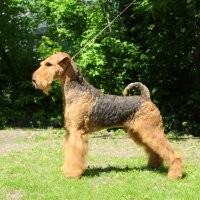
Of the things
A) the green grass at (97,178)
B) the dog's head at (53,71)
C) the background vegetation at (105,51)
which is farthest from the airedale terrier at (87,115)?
the background vegetation at (105,51)

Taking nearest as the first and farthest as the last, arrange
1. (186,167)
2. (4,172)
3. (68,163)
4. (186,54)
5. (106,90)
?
(68,163)
(4,172)
(186,167)
(106,90)
(186,54)

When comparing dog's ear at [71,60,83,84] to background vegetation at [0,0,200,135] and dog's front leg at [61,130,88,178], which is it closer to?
dog's front leg at [61,130,88,178]

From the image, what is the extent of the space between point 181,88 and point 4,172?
7.65m

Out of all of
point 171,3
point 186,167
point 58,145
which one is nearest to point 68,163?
point 186,167

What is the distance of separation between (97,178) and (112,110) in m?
0.94

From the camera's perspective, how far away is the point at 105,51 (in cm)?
1098

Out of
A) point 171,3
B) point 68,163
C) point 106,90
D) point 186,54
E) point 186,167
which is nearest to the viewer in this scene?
point 68,163

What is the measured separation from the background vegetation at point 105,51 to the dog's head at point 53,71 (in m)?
4.87

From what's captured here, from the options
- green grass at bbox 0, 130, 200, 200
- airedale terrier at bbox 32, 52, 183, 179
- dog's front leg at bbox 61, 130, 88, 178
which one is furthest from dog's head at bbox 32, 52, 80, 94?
green grass at bbox 0, 130, 200, 200

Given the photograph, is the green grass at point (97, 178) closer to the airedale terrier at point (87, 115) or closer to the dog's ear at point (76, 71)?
the airedale terrier at point (87, 115)

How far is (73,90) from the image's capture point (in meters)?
5.44

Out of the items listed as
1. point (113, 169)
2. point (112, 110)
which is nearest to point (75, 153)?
point (112, 110)

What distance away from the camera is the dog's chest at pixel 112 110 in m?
5.48

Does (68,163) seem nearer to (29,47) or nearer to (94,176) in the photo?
(94,176)
